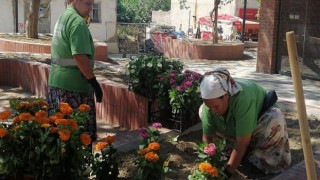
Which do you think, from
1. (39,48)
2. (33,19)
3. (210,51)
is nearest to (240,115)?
(39,48)

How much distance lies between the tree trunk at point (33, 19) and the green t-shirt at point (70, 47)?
414 inches

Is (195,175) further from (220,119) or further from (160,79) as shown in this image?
(160,79)

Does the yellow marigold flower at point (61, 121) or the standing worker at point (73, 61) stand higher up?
the standing worker at point (73, 61)

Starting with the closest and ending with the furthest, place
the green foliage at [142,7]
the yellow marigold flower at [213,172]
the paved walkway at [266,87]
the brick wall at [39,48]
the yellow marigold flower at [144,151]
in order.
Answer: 1. the yellow marigold flower at [213,172]
2. the yellow marigold flower at [144,151]
3. the paved walkway at [266,87]
4. the brick wall at [39,48]
5. the green foliage at [142,7]

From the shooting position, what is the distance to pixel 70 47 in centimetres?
395

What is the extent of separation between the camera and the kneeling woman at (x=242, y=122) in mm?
3297

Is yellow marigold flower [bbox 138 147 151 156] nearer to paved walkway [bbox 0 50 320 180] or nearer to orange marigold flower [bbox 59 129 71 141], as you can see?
orange marigold flower [bbox 59 129 71 141]

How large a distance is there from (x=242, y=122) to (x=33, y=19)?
1217cm

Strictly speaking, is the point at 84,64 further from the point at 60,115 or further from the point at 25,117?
the point at 25,117

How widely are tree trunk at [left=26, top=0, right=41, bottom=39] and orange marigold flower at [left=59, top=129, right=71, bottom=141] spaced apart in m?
11.7

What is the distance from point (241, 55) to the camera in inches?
651

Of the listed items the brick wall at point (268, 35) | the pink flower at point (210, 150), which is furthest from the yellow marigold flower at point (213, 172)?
the brick wall at point (268, 35)

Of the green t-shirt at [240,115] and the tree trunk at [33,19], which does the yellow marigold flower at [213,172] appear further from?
the tree trunk at [33,19]

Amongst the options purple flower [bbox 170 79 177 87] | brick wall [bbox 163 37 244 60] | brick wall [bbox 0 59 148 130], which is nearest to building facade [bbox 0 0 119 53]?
brick wall [bbox 163 37 244 60]
